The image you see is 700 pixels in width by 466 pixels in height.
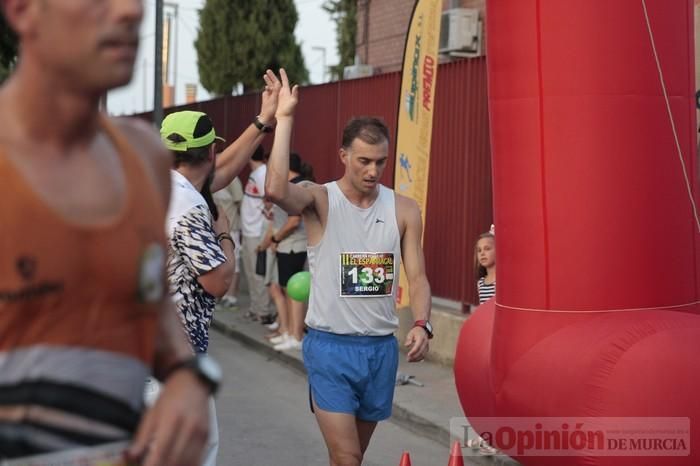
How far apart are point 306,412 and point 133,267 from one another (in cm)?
759

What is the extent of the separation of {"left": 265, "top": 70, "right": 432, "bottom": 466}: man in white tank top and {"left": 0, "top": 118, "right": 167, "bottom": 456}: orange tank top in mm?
3396

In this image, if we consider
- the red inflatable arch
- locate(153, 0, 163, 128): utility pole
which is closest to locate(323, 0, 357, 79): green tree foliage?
locate(153, 0, 163, 128): utility pole

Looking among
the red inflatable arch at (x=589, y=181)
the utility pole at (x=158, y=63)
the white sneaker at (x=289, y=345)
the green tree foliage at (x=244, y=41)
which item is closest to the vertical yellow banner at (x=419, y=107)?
the white sneaker at (x=289, y=345)

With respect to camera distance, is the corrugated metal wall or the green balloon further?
the corrugated metal wall

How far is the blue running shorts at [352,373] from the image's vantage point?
562 centimetres

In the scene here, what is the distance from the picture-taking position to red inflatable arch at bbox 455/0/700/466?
5.88 m

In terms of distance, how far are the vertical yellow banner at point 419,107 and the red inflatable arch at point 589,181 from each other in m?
4.11

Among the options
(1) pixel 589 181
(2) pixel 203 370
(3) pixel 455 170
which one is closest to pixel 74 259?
(2) pixel 203 370

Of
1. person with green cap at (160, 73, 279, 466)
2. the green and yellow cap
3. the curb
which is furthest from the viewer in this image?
the curb

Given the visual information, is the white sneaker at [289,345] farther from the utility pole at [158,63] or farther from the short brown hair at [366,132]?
the utility pole at [158,63]

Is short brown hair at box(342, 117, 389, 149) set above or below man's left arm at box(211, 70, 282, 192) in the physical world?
above

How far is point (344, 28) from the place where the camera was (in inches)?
1590

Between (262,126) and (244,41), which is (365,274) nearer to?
(262,126)

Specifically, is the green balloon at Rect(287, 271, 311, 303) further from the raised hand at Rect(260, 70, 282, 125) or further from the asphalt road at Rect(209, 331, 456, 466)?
the raised hand at Rect(260, 70, 282, 125)
